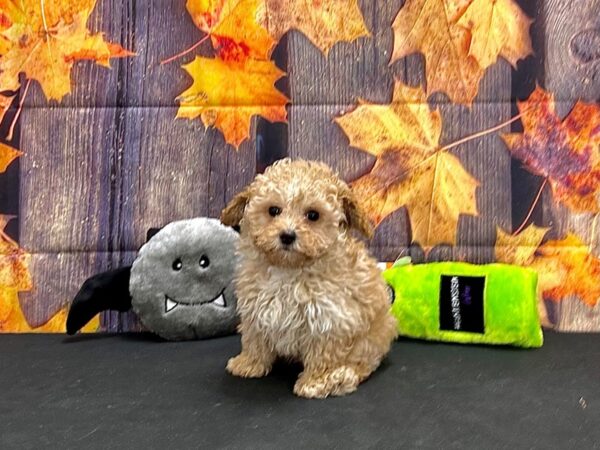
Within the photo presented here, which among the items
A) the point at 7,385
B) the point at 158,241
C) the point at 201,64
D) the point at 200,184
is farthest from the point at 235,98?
the point at 7,385

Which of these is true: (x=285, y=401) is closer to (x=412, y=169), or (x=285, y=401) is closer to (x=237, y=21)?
(x=412, y=169)

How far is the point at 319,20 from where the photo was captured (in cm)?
153

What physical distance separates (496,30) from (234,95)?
63 cm

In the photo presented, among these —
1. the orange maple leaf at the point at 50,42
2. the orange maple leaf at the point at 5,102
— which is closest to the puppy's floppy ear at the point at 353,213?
the orange maple leaf at the point at 50,42

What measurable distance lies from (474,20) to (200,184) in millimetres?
750

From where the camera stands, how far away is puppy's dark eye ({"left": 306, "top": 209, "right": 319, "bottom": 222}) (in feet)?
3.54

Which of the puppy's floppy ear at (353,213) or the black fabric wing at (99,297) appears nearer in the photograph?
the puppy's floppy ear at (353,213)

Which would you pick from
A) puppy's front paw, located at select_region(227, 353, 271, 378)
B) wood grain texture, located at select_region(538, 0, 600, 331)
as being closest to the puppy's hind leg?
puppy's front paw, located at select_region(227, 353, 271, 378)

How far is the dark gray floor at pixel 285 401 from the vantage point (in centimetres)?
93

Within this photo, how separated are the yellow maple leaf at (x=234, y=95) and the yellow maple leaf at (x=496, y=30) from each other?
0.46 m

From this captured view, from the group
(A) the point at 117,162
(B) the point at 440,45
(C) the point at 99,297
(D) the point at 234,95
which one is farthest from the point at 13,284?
(B) the point at 440,45

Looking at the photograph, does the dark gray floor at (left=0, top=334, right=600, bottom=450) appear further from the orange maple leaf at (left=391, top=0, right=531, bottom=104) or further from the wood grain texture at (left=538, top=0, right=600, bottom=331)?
the orange maple leaf at (left=391, top=0, right=531, bottom=104)

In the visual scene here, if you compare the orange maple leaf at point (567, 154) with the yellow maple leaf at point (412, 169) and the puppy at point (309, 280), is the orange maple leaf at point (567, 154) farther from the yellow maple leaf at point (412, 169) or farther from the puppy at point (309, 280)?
the puppy at point (309, 280)

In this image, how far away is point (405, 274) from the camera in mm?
1423
